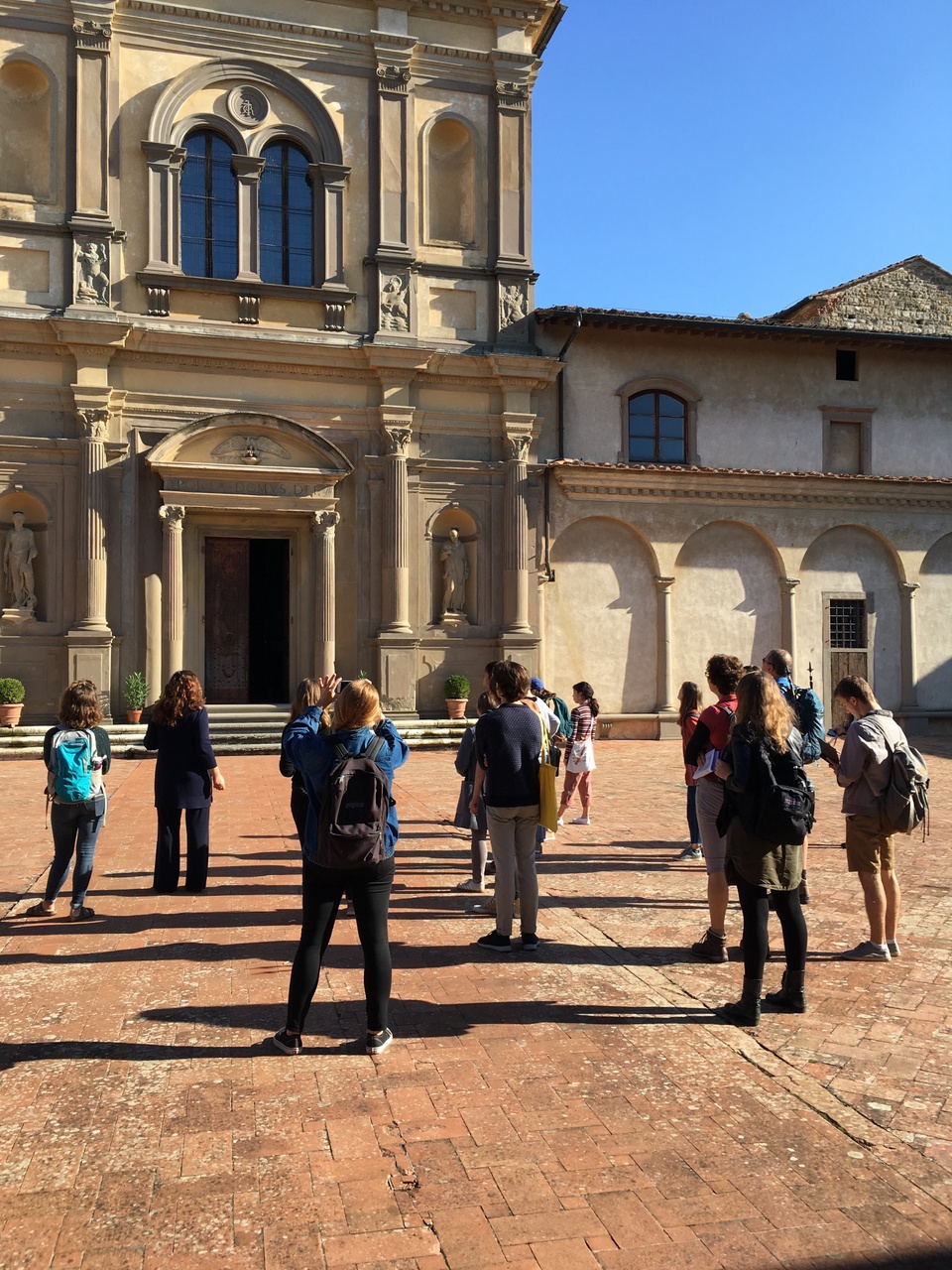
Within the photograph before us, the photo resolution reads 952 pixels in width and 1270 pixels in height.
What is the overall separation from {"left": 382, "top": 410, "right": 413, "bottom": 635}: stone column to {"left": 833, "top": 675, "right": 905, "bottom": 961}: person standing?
1422 cm

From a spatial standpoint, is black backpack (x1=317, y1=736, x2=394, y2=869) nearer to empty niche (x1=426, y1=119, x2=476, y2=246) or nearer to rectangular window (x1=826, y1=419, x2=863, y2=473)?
empty niche (x1=426, y1=119, x2=476, y2=246)

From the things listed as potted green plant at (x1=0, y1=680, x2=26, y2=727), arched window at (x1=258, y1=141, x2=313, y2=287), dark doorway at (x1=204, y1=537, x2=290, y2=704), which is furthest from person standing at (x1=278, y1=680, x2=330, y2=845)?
arched window at (x1=258, y1=141, x2=313, y2=287)

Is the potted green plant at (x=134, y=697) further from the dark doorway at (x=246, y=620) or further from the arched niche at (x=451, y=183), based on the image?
the arched niche at (x=451, y=183)

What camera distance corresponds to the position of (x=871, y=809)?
6.29 m

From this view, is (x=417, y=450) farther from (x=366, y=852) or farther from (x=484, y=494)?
(x=366, y=852)

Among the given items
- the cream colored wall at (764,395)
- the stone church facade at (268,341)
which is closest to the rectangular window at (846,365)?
the cream colored wall at (764,395)

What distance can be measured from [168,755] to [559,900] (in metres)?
3.28

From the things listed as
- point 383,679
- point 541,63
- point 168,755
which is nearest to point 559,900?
point 168,755

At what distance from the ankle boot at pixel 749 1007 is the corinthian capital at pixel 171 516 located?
15.8 metres

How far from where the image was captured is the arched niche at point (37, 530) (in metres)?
18.9

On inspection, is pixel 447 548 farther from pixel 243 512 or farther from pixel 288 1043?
pixel 288 1043

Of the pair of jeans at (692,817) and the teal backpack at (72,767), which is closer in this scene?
the teal backpack at (72,767)

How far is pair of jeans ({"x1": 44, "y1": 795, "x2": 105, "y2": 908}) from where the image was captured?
288 inches

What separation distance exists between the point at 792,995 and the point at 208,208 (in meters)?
19.0
